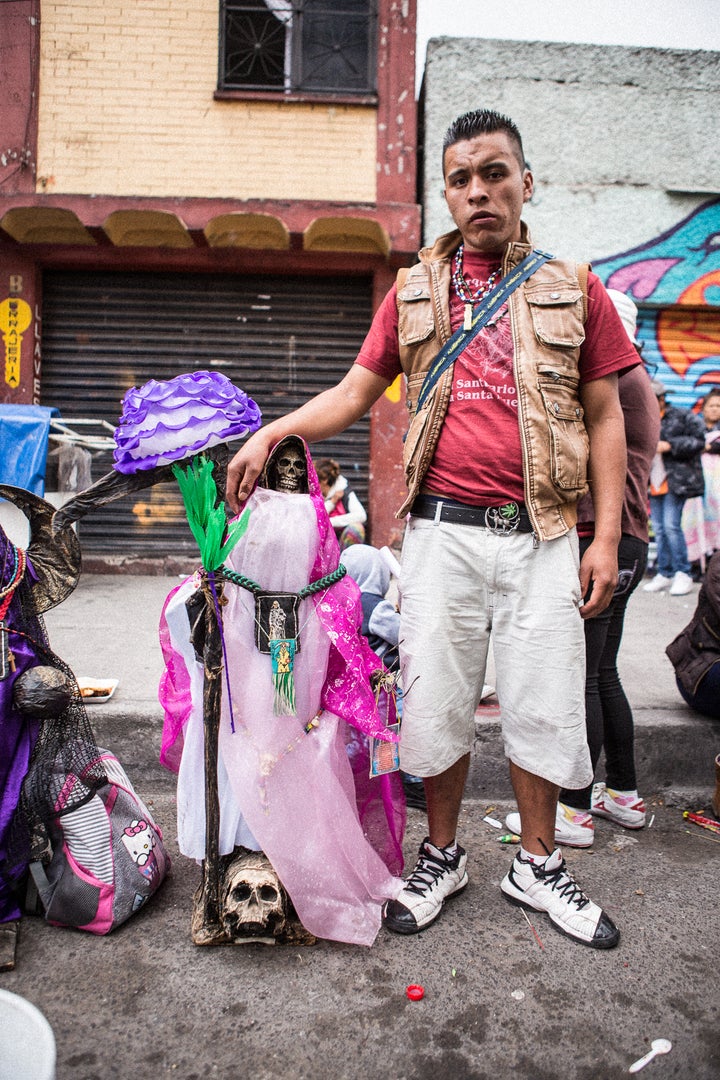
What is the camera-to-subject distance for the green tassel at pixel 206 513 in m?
1.92

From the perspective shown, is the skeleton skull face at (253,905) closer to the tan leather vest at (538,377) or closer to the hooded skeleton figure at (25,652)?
the hooded skeleton figure at (25,652)

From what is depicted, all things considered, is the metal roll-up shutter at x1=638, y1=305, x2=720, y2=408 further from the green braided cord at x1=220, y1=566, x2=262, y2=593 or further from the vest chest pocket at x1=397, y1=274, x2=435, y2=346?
the green braided cord at x1=220, y1=566, x2=262, y2=593

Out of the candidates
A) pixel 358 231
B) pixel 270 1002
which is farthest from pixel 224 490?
pixel 358 231

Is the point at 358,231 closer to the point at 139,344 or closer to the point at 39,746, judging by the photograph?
the point at 139,344

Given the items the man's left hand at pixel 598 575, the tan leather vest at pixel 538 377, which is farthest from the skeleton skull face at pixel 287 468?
the man's left hand at pixel 598 575

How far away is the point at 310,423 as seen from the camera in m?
2.17

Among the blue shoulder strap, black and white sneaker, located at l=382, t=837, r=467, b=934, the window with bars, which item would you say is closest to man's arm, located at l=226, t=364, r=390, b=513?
the blue shoulder strap

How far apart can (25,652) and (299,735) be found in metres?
0.81

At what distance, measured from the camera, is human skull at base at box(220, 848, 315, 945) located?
1.96 metres

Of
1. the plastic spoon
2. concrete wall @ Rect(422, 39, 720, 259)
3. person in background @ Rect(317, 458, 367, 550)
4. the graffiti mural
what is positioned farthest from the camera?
the graffiti mural

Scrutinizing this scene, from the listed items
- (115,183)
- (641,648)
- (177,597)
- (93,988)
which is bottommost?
(93,988)

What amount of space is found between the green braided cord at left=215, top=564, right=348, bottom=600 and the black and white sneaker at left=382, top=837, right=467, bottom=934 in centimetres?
89

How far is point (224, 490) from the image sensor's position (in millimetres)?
2066

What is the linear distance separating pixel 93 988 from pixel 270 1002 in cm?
45
